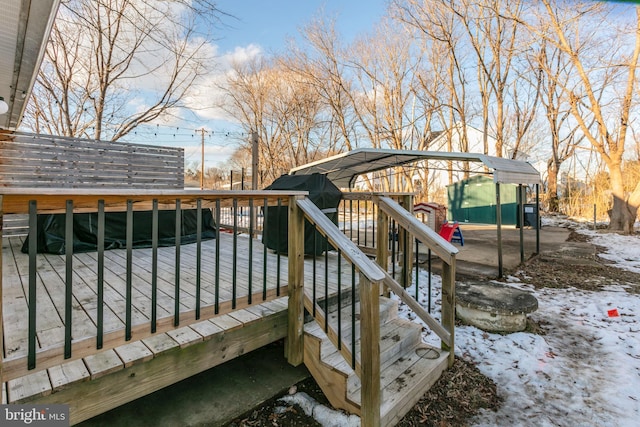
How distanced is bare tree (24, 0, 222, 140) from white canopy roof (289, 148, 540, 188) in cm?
370

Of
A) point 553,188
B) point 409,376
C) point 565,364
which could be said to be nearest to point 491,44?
point 553,188

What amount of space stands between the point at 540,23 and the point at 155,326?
12.9 metres

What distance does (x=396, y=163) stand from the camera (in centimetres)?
638

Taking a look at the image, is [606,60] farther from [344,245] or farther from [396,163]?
[344,245]

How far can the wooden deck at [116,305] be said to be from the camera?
1500 mm

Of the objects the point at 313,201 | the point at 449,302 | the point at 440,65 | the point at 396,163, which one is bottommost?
the point at 449,302

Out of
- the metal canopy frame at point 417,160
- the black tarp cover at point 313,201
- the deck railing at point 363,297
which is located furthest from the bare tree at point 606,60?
the deck railing at point 363,297

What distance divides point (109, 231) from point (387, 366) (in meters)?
4.42

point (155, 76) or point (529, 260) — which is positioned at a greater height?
point (155, 76)

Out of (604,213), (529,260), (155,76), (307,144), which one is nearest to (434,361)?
(529,260)

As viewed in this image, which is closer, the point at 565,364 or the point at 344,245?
the point at 344,245

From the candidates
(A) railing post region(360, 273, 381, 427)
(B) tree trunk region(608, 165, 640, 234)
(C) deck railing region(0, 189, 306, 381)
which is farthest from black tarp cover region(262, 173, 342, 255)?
(B) tree trunk region(608, 165, 640, 234)

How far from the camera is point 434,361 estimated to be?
239cm

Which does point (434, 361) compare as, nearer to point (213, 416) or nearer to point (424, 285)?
point (213, 416)
